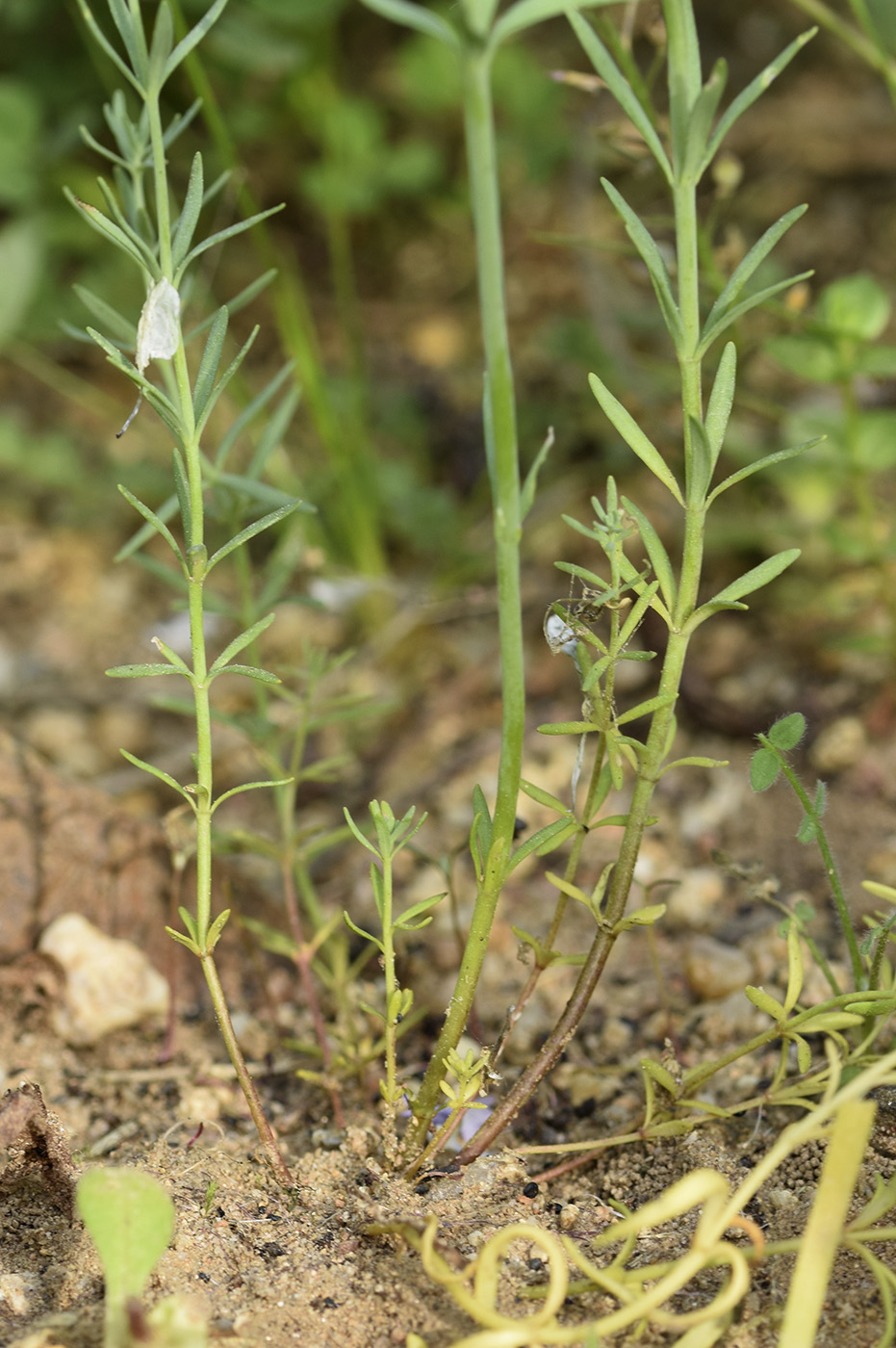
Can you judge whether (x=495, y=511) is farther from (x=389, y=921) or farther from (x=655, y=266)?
(x=389, y=921)

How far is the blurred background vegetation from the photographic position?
212cm

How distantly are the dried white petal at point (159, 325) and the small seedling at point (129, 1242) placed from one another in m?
0.59

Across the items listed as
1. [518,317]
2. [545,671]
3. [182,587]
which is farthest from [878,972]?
[518,317]

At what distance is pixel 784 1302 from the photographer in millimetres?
909

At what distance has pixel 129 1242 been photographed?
2.61 ft

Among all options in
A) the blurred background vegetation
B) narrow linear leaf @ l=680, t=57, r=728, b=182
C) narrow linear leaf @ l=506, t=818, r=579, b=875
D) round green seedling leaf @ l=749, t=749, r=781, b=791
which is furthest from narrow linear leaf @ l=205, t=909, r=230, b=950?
the blurred background vegetation

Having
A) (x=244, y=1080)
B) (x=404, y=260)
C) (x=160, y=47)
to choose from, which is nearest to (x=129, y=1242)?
(x=244, y=1080)

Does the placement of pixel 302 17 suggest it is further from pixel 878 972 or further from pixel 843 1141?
pixel 843 1141

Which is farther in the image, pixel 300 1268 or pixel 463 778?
pixel 463 778

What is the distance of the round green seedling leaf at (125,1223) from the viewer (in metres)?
0.79

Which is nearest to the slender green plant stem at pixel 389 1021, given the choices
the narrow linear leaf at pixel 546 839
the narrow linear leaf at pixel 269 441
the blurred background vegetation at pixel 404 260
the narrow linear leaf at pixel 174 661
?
the narrow linear leaf at pixel 546 839

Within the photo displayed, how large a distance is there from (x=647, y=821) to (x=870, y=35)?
1089 mm

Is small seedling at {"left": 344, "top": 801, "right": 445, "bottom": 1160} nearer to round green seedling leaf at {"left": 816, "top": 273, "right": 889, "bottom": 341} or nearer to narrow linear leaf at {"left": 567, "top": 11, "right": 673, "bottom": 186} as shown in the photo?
narrow linear leaf at {"left": 567, "top": 11, "right": 673, "bottom": 186}

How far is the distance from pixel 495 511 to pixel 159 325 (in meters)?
0.30
